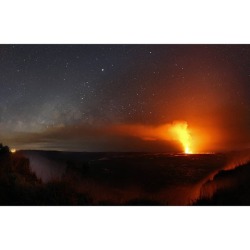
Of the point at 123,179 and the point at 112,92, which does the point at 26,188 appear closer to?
the point at 123,179

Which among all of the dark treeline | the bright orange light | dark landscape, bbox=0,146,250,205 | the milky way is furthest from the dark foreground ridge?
the dark treeline

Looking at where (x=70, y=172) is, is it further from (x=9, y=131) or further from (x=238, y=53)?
(x=238, y=53)

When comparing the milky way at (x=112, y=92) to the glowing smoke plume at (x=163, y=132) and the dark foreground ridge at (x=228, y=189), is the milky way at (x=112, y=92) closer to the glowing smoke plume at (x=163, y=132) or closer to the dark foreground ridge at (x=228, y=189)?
the glowing smoke plume at (x=163, y=132)

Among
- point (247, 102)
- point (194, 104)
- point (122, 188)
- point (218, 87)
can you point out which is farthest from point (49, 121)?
point (247, 102)

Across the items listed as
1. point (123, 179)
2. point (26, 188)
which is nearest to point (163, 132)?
point (123, 179)

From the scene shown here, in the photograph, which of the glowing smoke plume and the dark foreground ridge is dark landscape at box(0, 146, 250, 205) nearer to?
the dark foreground ridge
